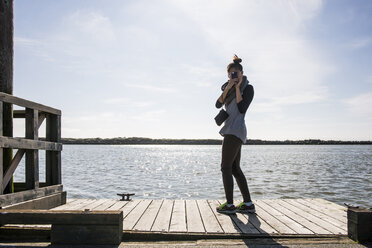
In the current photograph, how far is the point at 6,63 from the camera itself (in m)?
4.34

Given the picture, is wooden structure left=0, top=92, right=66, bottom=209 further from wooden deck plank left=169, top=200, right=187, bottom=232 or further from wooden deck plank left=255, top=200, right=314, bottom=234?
wooden deck plank left=255, top=200, right=314, bottom=234

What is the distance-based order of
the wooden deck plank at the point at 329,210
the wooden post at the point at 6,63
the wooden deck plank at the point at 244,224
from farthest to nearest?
1. the wooden deck plank at the point at 329,210
2. the wooden post at the point at 6,63
3. the wooden deck plank at the point at 244,224

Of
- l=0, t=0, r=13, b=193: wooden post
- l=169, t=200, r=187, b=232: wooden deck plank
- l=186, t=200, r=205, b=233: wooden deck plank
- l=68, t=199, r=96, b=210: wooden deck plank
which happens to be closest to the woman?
l=186, t=200, r=205, b=233: wooden deck plank

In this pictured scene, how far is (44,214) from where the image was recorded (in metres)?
3.35

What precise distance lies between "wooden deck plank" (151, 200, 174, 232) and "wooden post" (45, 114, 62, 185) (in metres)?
1.87

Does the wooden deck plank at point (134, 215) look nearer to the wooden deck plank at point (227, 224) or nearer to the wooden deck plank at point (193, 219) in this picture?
the wooden deck plank at point (193, 219)

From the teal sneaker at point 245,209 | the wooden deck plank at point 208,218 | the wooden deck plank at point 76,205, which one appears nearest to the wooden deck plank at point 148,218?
the wooden deck plank at point 208,218

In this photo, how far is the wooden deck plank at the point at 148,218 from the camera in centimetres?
391

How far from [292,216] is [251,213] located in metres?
0.58

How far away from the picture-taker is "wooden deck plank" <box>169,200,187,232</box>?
390 centimetres

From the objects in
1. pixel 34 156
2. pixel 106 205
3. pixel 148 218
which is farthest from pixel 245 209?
pixel 34 156

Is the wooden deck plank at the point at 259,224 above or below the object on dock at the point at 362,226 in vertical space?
below

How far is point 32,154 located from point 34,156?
51mm

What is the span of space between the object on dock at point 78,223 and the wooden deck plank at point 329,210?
309cm
